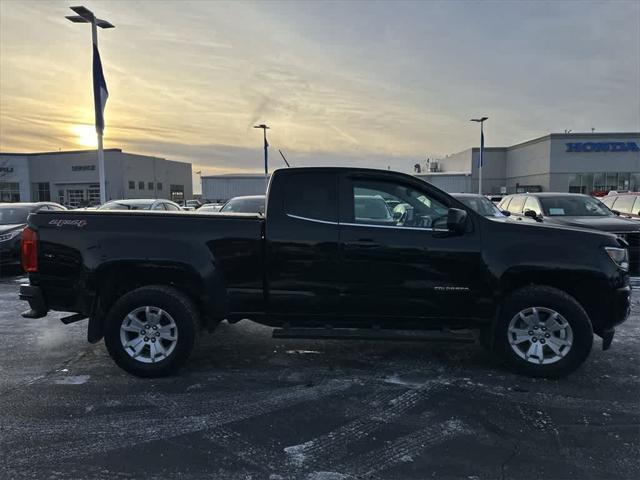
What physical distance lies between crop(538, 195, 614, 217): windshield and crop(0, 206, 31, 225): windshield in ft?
38.7

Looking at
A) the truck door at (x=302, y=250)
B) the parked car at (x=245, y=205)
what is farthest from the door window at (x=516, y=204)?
the truck door at (x=302, y=250)

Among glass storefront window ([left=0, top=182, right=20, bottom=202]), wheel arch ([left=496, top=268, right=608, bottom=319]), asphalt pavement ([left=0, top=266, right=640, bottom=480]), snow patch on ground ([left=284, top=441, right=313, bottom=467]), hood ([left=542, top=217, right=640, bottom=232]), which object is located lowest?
snow patch on ground ([left=284, top=441, right=313, bottom=467])

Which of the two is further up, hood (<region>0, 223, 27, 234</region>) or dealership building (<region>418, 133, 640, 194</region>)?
dealership building (<region>418, 133, 640, 194</region>)

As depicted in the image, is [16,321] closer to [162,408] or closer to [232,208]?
[162,408]

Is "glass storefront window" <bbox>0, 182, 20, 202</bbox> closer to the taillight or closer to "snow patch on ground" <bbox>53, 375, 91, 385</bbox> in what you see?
the taillight

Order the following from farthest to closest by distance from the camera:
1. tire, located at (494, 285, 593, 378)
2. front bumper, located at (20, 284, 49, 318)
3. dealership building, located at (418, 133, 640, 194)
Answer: dealership building, located at (418, 133, 640, 194) → front bumper, located at (20, 284, 49, 318) → tire, located at (494, 285, 593, 378)

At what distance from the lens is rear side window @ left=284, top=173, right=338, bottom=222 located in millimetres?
4523

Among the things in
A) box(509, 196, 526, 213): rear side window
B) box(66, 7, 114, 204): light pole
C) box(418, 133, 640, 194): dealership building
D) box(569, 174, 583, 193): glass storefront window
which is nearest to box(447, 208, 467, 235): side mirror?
box(509, 196, 526, 213): rear side window

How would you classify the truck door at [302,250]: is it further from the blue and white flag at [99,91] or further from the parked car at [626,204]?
the blue and white flag at [99,91]

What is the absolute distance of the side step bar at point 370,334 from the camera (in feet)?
14.6

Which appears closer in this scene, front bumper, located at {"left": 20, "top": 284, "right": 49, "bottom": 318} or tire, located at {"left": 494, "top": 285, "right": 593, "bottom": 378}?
tire, located at {"left": 494, "top": 285, "right": 593, "bottom": 378}

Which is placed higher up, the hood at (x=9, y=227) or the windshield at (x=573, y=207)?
the windshield at (x=573, y=207)

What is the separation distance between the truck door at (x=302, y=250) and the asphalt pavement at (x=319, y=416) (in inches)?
27.3

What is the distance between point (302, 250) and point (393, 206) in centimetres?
96
